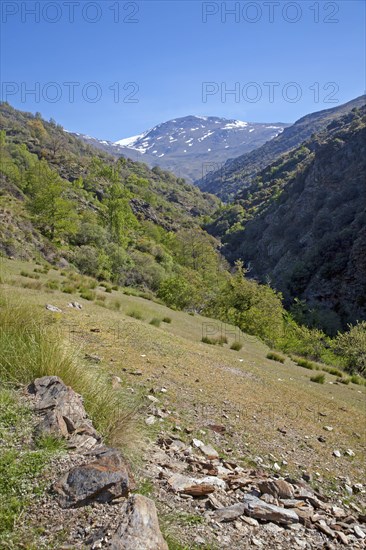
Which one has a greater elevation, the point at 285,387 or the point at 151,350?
the point at 151,350

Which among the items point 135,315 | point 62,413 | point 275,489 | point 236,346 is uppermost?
point 62,413

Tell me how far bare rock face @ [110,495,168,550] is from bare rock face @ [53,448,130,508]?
168mm

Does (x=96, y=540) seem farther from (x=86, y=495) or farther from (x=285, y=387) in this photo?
(x=285, y=387)

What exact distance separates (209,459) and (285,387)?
629cm

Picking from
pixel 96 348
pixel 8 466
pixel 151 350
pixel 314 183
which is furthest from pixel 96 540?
pixel 314 183

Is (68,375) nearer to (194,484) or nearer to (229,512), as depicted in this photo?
(194,484)

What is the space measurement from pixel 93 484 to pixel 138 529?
53cm

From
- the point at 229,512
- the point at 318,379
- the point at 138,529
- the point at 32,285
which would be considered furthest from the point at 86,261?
the point at 138,529

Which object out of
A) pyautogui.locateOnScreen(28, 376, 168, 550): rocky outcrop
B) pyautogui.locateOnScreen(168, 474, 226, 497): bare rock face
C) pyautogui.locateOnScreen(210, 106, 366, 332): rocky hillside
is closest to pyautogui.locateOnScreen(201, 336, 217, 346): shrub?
pyautogui.locateOnScreen(168, 474, 226, 497): bare rock face

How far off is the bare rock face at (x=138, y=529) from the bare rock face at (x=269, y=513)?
116 cm

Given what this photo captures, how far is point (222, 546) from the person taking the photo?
301cm

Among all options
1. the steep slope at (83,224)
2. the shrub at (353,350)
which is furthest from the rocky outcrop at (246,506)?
the steep slope at (83,224)

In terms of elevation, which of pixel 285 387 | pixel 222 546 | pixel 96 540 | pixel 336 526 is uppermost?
pixel 96 540

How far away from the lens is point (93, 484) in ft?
9.76
